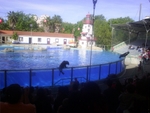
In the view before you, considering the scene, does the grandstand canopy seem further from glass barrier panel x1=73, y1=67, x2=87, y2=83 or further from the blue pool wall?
glass barrier panel x1=73, y1=67, x2=87, y2=83

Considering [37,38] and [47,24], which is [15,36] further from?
[47,24]

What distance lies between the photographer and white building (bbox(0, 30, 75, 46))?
4366 centimetres

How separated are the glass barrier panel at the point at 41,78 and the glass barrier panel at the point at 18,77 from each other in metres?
0.27

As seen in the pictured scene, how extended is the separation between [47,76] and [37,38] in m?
38.4

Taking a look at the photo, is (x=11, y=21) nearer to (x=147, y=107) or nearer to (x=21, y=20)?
(x=21, y=20)

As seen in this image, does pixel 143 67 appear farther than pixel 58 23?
No

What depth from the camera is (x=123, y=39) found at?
39.6 m

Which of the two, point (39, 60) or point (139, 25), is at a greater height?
point (139, 25)

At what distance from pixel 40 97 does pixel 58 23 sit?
201ft

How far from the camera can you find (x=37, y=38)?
4578cm

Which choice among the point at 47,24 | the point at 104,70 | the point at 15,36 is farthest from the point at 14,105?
the point at 47,24

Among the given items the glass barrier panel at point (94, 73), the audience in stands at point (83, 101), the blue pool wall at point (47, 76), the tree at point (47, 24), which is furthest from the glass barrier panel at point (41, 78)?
the tree at point (47, 24)

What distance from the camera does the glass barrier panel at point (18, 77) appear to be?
7.51 meters

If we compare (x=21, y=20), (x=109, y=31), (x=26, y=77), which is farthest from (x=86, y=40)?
(x=26, y=77)
